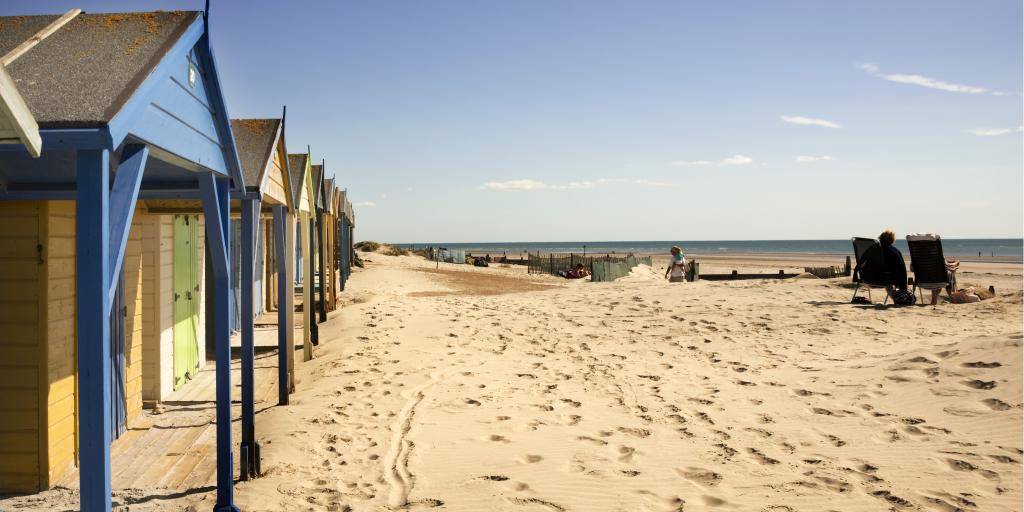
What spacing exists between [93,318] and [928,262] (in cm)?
1539

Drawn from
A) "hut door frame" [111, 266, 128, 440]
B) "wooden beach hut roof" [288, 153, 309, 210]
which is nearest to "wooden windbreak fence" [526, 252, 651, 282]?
"wooden beach hut roof" [288, 153, 309, 210]

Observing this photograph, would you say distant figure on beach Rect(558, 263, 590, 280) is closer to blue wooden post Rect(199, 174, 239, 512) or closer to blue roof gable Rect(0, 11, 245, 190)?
blue wooden post Rect(199, 174, 239, 512)

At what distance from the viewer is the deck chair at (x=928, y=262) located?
13.3 m

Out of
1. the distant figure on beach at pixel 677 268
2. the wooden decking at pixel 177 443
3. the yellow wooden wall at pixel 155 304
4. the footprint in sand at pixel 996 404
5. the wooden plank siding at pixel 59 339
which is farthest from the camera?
the distant figure on beach at pixel 677 268

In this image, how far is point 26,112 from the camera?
6.21 ft

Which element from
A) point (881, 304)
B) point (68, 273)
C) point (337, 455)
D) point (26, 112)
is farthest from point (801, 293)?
point (26, 112)

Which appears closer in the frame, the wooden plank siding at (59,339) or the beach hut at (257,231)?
the wooden plank siding at (59,339)

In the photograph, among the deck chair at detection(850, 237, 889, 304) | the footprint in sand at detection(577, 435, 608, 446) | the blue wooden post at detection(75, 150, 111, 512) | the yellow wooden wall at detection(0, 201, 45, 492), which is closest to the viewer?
the blue wooden post at detection(75, 150, 111, 512)

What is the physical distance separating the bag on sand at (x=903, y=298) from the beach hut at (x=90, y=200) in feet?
45.4

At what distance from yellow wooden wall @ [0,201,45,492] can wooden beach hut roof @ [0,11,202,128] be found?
215 centimetres

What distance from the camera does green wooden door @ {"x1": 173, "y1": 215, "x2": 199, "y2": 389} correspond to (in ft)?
26.1

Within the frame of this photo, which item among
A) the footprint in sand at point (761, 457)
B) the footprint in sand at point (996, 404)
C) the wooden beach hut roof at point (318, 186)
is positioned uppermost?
the wooden beach hut roof at point (318, 186)

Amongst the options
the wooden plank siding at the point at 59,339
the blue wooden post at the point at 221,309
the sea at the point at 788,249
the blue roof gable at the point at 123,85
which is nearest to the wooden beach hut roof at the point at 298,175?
the wooden plank siding at the point at 59,339

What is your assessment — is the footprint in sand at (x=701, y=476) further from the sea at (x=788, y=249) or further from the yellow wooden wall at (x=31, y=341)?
the sea at (x=788, y=249)
